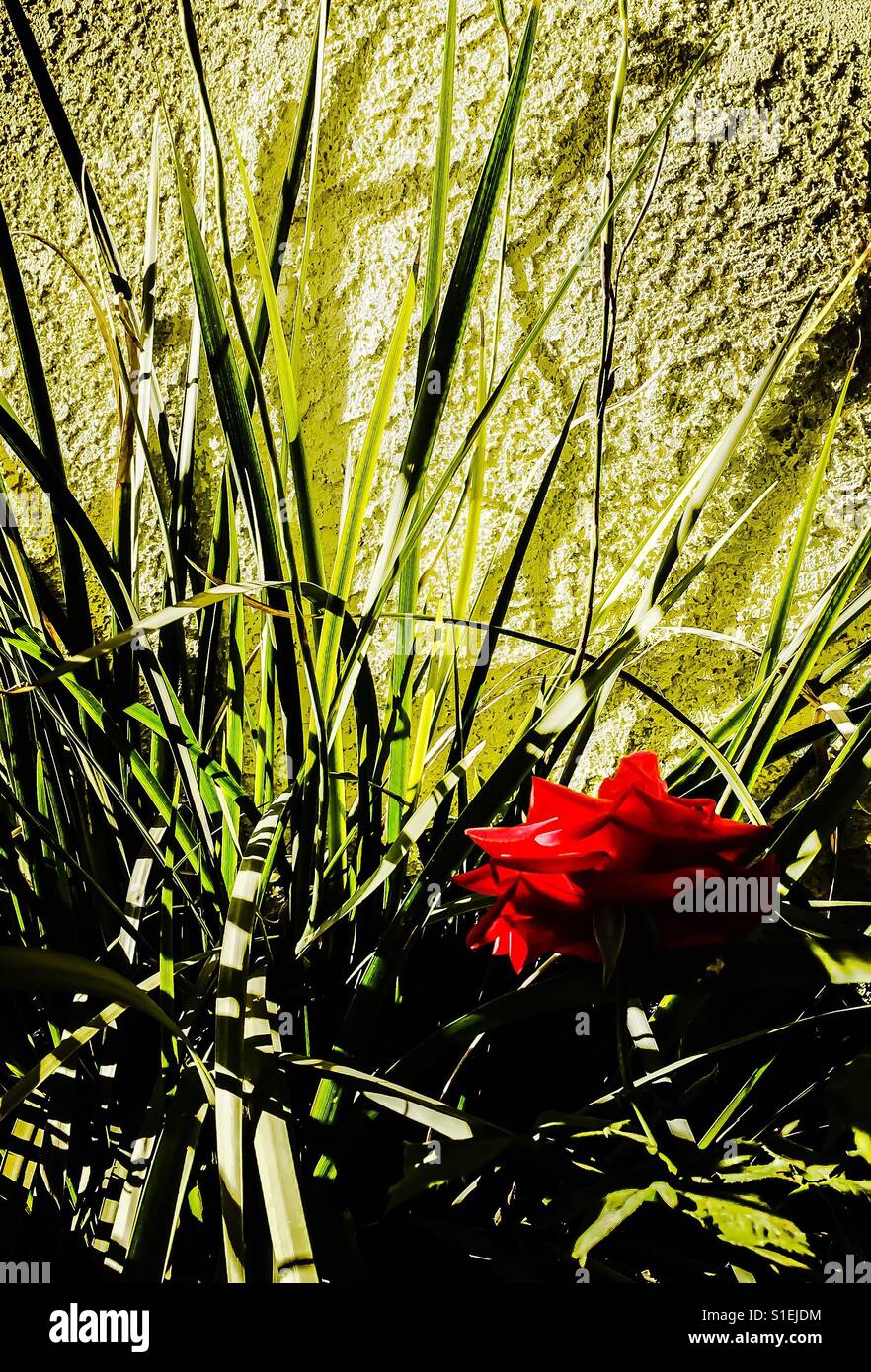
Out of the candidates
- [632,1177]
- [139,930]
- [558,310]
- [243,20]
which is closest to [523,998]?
[632,1177]

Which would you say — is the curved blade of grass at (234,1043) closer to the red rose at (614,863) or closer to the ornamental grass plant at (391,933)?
the ornamental grass plant at (391,933)

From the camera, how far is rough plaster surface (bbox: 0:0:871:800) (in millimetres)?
769

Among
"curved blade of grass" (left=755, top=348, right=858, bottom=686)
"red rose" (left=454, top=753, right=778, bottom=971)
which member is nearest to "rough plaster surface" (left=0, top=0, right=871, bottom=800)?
"curved blade of grass" (left=755, top=348, right=858, bottom=686)

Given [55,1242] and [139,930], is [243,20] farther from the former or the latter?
[55,1242]

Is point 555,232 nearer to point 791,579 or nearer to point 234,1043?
point 791,579

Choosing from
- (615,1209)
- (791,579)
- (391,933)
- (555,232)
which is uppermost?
(555,232)

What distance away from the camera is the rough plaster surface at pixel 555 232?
769 millimetres

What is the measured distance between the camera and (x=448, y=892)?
56 cm

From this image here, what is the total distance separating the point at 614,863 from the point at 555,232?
2.33 feet

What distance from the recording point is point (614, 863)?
36 centimetres

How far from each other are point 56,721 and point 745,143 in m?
0.80

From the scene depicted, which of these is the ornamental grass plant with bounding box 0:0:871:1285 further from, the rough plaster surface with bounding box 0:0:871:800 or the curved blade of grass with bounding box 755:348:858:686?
the rough plaster surface with bounding box 0:0:871:800

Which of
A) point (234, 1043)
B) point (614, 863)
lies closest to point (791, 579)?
point (614, 863)

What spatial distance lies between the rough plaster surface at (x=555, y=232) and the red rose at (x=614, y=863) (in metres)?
0.40
